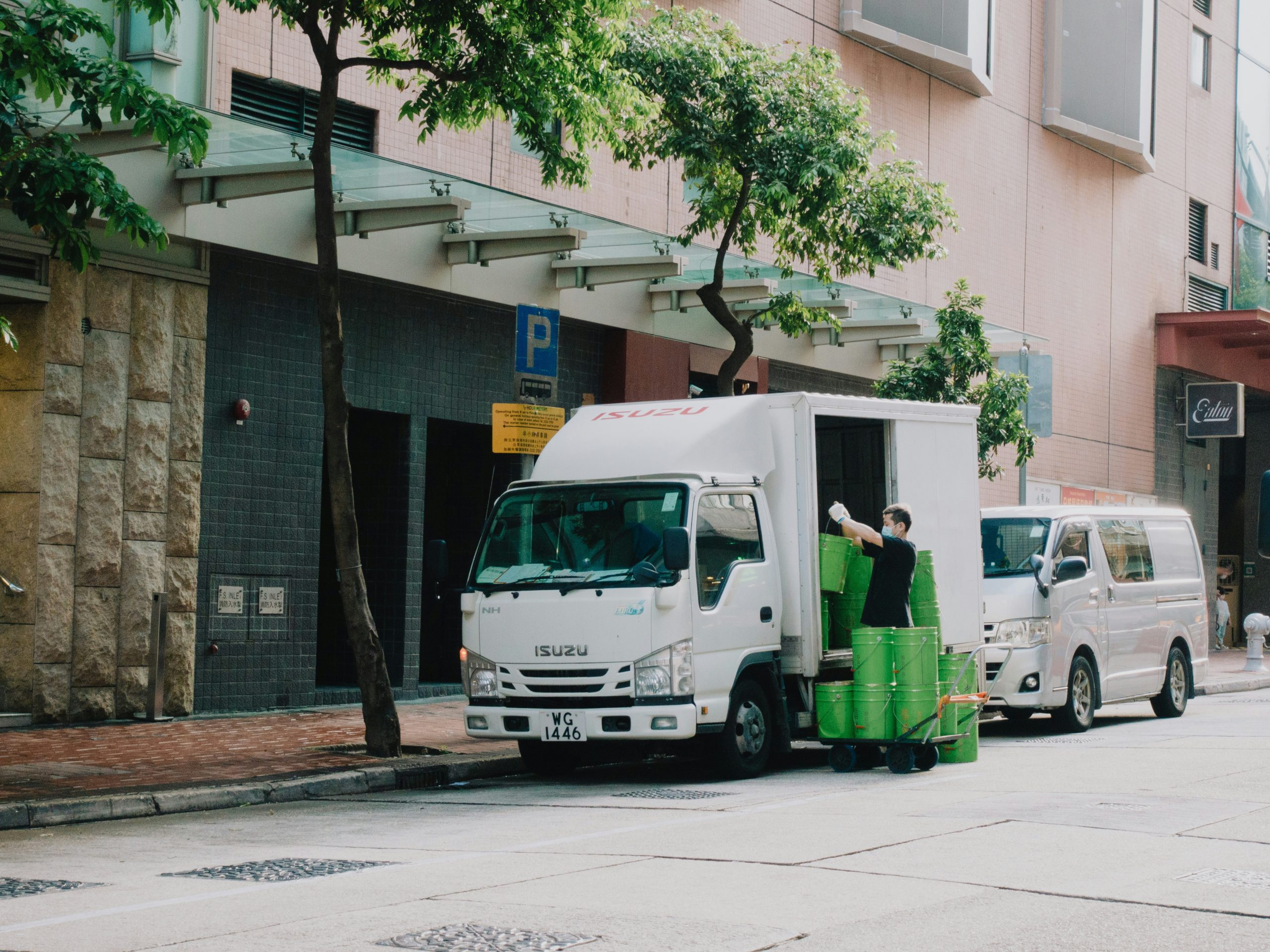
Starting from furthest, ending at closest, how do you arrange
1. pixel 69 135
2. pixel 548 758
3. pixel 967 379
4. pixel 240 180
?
1. pixel 967 379
2. pixel 240 180
3. pixel 548 758
4. pixel 69 135

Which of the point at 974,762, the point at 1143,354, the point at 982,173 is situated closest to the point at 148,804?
the point at 974,762

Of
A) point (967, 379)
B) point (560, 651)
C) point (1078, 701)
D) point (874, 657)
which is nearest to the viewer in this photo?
point (560, 651)

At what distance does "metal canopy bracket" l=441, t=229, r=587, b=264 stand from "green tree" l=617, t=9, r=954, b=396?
4.07ft

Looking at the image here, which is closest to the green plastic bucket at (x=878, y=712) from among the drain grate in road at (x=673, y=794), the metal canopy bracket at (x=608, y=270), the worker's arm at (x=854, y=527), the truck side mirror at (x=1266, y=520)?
the worker's arm at (x=854, y=527)

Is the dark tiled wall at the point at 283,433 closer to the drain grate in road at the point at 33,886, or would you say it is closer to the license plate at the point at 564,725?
the license plate at the point at 564,725

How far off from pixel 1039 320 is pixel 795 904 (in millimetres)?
24535

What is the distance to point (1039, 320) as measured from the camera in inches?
1163

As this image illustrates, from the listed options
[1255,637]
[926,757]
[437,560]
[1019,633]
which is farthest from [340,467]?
[1255,637]

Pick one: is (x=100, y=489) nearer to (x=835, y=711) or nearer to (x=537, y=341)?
(x=537, y=341)

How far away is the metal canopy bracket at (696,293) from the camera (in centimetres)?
2009

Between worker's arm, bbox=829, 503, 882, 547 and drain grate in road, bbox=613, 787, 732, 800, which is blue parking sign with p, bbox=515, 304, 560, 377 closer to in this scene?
worker's arm, bbox=829, 503, 882, 547

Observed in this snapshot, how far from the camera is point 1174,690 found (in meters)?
17.2

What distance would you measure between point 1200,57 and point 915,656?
28.6m

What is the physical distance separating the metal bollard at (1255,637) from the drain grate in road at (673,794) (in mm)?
16928
